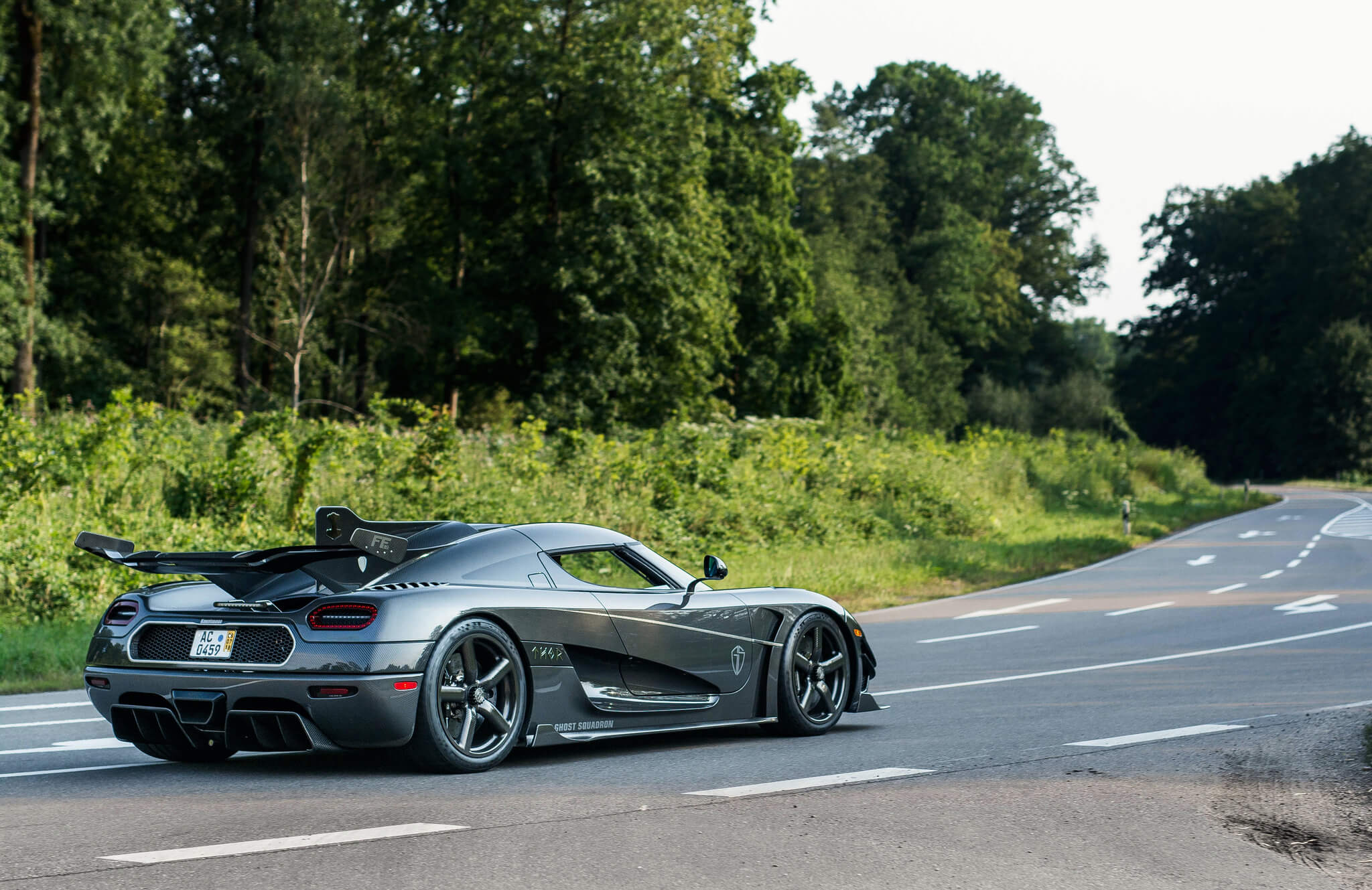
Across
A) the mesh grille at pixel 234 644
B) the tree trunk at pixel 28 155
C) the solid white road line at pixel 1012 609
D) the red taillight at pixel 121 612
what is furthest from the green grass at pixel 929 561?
the tree trunk at pixel 28 155

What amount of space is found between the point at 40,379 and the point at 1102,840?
4369 centimetres

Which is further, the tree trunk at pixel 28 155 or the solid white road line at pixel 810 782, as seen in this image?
the tree trunk at pixel 28 155

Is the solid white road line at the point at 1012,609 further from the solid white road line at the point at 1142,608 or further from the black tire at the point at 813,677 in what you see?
the black tire at the point at 813,677

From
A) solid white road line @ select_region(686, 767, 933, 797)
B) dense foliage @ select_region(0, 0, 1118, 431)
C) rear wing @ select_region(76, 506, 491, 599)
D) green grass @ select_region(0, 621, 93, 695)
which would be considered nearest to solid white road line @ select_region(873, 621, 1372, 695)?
solid white road line @ select_region(686, 767, 933, 797)

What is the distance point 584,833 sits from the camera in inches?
222

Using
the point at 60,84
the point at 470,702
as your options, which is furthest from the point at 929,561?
the point at 60,84

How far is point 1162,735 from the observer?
8523mm

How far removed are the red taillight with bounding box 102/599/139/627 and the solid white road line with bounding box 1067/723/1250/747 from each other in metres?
5.00

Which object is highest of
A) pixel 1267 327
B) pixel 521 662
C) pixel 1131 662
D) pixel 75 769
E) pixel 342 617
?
pixel 1267 327

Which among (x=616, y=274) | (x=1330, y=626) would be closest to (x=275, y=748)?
(x=1330, y=626)

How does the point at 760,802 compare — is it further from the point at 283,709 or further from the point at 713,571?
the point at 283,709

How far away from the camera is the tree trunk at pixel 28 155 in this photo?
38.7m

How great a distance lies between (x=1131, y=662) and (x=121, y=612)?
8767 mm

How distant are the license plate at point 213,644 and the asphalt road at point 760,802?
2.00ft
